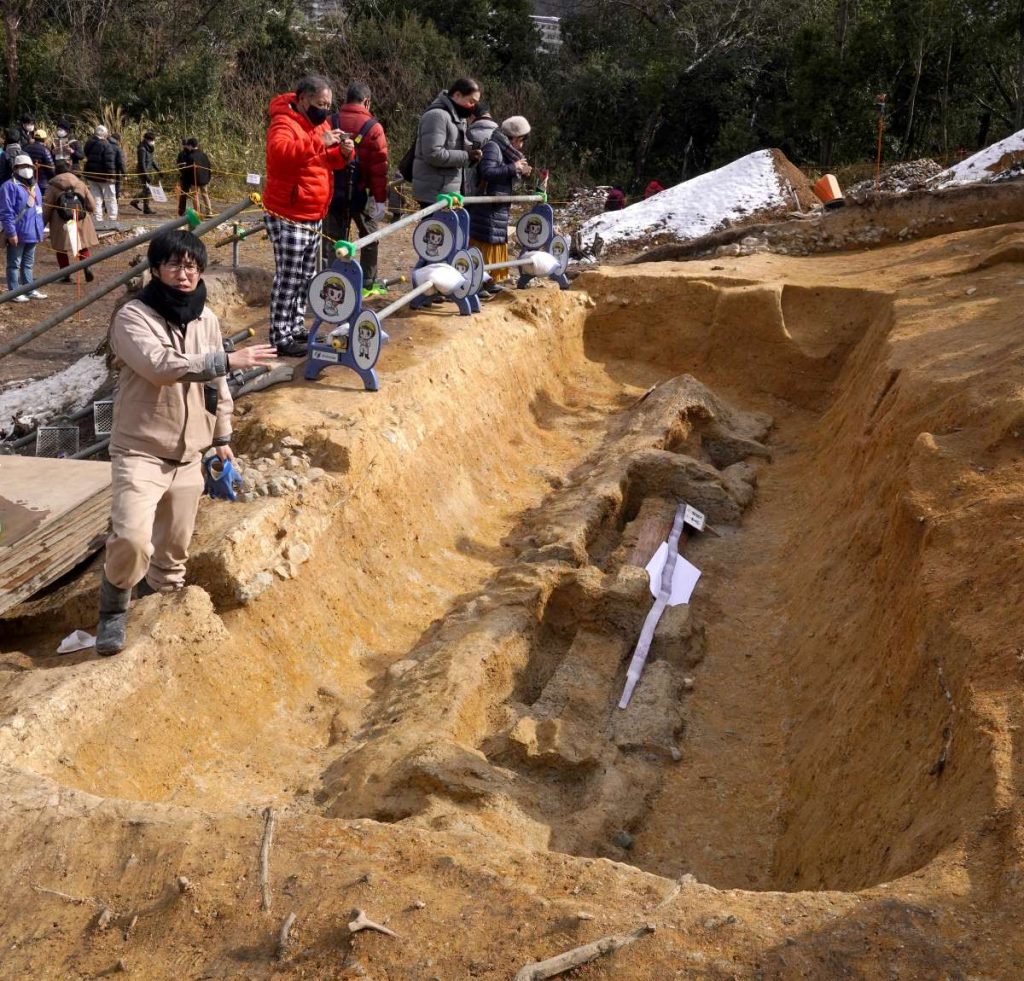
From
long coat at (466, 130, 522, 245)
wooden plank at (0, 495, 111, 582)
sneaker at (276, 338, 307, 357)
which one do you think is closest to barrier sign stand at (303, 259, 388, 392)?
sneaker at (276, 338, 307, 357)

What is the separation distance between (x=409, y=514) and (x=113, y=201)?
12.8 m

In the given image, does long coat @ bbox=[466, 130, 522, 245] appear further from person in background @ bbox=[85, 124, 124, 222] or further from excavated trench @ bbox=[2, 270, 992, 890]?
person in background @ bbox=[85, 124, 124, 222]

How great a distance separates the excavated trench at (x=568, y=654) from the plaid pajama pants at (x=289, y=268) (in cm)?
72

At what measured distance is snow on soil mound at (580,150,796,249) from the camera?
48.2 ft

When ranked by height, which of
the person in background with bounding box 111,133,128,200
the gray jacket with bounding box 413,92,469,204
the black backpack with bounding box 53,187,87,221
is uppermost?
the gray jacket with bounding box 413,92,469,204

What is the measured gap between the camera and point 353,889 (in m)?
3.16

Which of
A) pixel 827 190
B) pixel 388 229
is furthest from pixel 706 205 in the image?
pixel 388 229

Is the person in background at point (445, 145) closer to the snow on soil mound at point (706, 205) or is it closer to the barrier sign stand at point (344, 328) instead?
the barrier sign stand at point (344, 328)

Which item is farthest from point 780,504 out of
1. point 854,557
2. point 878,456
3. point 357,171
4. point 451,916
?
point 451,916

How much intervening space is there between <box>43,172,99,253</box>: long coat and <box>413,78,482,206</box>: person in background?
6.36m

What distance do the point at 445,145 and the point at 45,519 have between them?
15.2 feet

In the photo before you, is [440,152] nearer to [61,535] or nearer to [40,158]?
[61,535]

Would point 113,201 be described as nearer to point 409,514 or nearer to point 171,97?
point 171,97

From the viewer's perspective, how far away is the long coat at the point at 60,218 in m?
13.3
